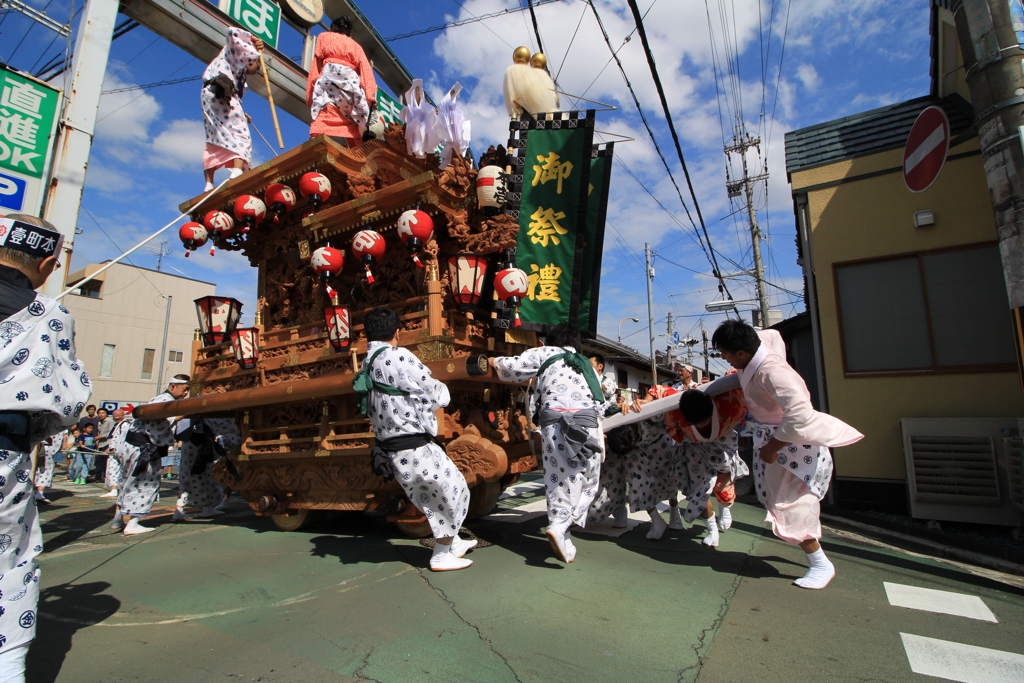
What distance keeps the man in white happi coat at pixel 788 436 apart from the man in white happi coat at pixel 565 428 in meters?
1.02

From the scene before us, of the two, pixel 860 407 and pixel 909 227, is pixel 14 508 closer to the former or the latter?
pixel 860 407

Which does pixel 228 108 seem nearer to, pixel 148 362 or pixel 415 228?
pixel 415 228

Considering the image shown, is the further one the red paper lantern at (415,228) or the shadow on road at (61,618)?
the red paper lantern at (415,228)

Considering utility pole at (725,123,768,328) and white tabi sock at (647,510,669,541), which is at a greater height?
utility pole at (725,123,768,328)

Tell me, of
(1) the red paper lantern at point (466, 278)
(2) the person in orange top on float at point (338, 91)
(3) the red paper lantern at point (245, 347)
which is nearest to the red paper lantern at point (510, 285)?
(1) the red paper lantern at point (466, 278)

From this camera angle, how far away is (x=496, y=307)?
5031 mm

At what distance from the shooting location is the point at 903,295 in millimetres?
6109

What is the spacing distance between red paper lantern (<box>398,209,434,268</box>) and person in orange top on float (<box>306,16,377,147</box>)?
2549 mm

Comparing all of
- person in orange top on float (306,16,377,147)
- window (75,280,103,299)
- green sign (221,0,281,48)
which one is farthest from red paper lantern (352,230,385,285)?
window (75,280,103,299)

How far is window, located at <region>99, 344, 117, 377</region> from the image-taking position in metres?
24.0

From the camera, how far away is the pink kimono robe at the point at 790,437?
3014 mm

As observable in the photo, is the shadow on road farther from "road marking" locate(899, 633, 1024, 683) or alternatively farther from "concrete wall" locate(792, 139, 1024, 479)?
"concrete wall" locate(792, 139, 1024, 479)

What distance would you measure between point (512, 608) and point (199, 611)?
1854 millimetres

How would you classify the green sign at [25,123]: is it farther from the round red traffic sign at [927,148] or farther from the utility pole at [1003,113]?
the round red traffic sign at [927,148]
